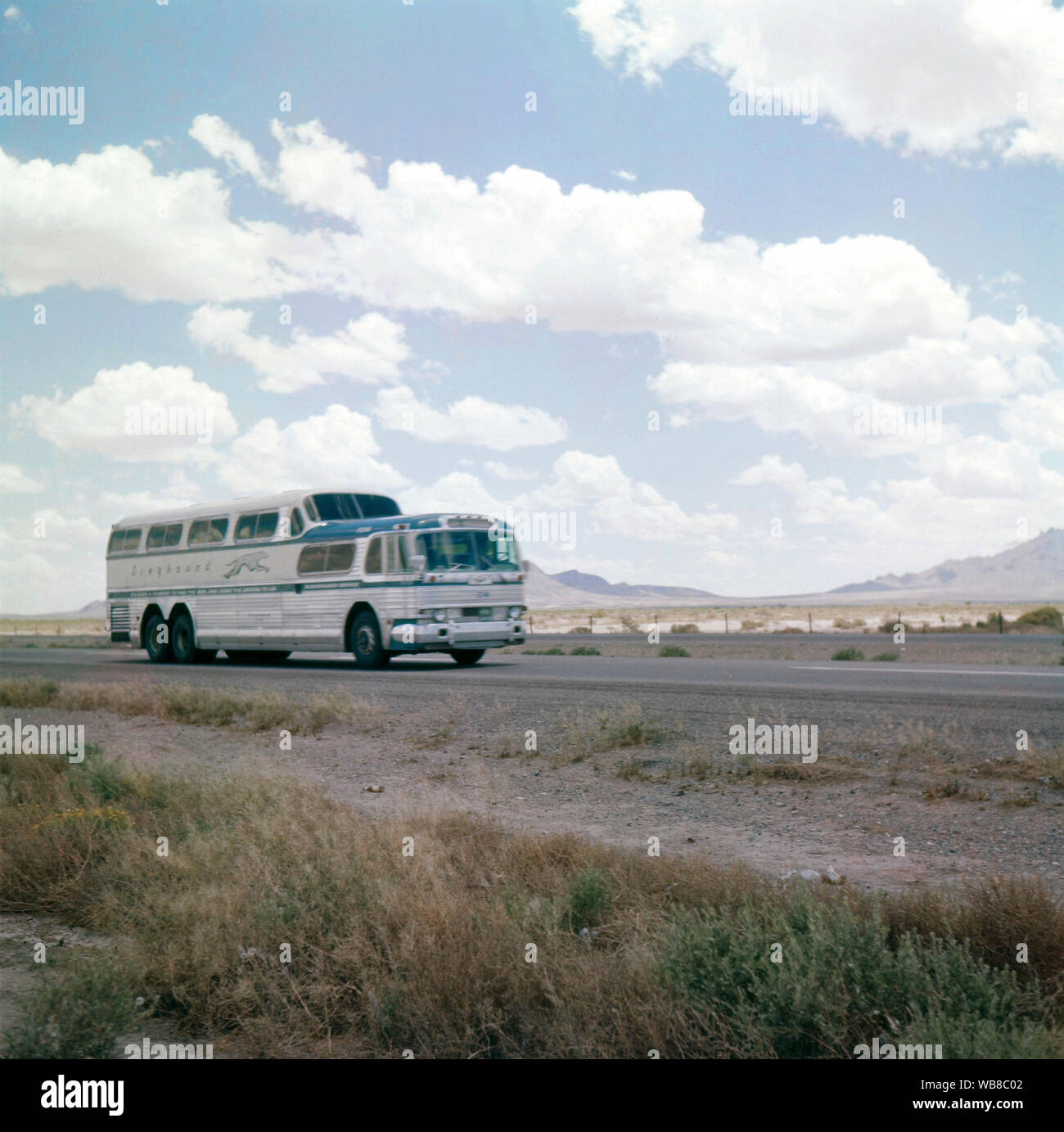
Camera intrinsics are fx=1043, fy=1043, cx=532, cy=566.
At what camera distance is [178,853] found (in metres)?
7.08

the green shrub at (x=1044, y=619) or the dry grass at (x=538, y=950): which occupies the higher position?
the dry grass at (x=538, y=950)

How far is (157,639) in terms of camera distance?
2889cm

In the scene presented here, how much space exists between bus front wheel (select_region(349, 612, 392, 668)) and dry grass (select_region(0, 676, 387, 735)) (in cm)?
469

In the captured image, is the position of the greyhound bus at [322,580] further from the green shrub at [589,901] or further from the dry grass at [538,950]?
the green shrub at [589,901]

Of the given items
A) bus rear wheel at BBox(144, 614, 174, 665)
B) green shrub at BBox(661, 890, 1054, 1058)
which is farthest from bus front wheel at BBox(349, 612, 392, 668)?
green shrub at BBox(661, 890, 1054, 1058)

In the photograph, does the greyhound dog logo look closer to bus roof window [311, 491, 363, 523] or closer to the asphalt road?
bus roof window [311, 491, 363, 523]

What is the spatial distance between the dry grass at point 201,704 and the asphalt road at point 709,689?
892 mm

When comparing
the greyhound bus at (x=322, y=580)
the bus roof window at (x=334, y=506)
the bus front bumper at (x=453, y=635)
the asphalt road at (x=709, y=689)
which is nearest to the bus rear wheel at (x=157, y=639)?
the greyhound bus at (x=322, y=580)

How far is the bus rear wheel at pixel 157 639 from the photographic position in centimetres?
2862

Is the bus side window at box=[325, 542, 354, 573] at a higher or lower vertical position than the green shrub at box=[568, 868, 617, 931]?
higher

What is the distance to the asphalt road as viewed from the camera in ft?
42.2

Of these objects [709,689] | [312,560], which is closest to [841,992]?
[709,689]
